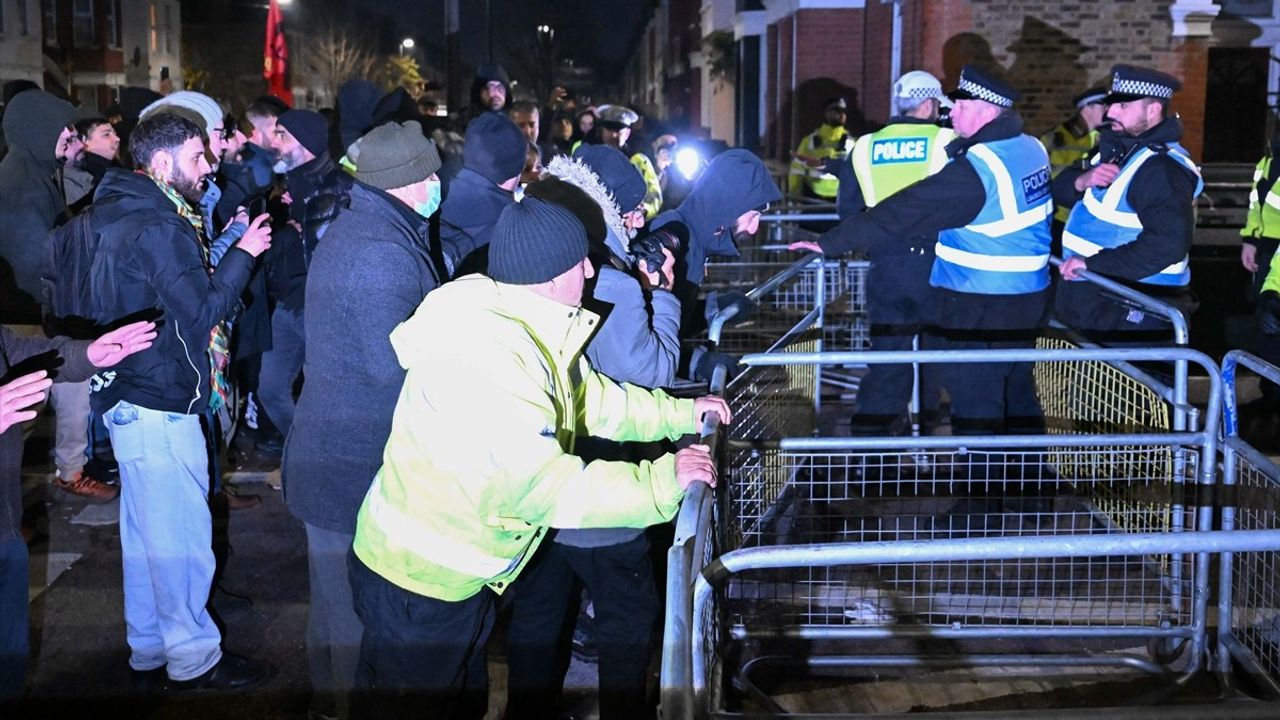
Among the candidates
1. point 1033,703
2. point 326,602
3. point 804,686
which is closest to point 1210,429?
point 1033,703

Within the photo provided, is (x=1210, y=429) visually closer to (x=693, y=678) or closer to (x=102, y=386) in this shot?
(x=693, y=678)

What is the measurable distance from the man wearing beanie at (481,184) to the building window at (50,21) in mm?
41562

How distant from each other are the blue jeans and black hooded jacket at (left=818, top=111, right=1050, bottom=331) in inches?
125

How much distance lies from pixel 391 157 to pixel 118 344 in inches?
43.3

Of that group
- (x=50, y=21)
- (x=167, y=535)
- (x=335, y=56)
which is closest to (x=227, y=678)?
(x=167, y=535)

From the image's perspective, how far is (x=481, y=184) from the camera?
5227 mm

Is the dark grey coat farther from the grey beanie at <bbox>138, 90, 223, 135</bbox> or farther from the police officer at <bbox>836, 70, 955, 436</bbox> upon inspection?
the police officer at <bbox>836, 70, 955, 436</bbox>

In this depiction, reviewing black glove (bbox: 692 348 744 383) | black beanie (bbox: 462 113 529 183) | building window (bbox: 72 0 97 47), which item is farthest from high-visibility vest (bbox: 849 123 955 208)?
building window (bbox: 72 0 97 47)

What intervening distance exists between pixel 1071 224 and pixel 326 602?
4.44m

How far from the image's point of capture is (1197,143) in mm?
14750

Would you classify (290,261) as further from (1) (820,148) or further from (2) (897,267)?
(1) (820,148)

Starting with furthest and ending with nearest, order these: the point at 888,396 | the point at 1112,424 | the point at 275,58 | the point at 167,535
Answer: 1. the point at 275,58
2. the point at 888,396
3. the point at 1112,424
4. the point at 167,535

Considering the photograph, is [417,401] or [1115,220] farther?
[1115,220]

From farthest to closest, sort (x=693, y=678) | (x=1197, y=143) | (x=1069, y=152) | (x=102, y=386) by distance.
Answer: (x=1197, y=143) < (x=1069, y=152) < (x=102, y=386) < (x=693, y=678)
